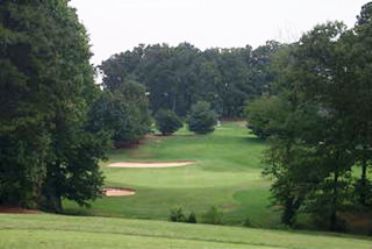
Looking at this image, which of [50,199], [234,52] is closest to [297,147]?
[50,199]

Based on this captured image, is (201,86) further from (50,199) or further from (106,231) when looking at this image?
(106,231)

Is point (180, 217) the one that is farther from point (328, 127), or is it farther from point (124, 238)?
point (124, 238)

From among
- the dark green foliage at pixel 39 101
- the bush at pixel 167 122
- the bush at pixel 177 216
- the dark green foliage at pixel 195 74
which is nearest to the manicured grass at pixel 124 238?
the bush at pixel 177 216

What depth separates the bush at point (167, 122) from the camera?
86938 mm

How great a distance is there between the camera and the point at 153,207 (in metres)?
37.6

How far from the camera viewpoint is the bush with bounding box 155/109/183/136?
86938mm

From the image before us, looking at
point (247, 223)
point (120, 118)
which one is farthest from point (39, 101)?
point (120, 118)

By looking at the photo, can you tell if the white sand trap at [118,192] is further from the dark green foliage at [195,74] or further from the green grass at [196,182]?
the dark green foliage at [195,74]

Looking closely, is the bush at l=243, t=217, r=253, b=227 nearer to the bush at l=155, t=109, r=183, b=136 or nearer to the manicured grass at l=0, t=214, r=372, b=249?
the manicured grass at l=0, t=214, r=372, b=249

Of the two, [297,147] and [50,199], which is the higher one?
[297,147]

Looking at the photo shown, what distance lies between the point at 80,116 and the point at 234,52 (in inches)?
3948

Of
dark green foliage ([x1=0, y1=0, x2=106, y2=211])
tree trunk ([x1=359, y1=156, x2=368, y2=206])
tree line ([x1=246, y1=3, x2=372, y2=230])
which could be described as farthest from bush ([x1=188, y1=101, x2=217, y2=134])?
tree trunk ([x1=359, y1=156, x2=368, y2=206])

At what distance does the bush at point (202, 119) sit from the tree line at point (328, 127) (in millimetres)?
54595

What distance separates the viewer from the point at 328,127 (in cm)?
3303
